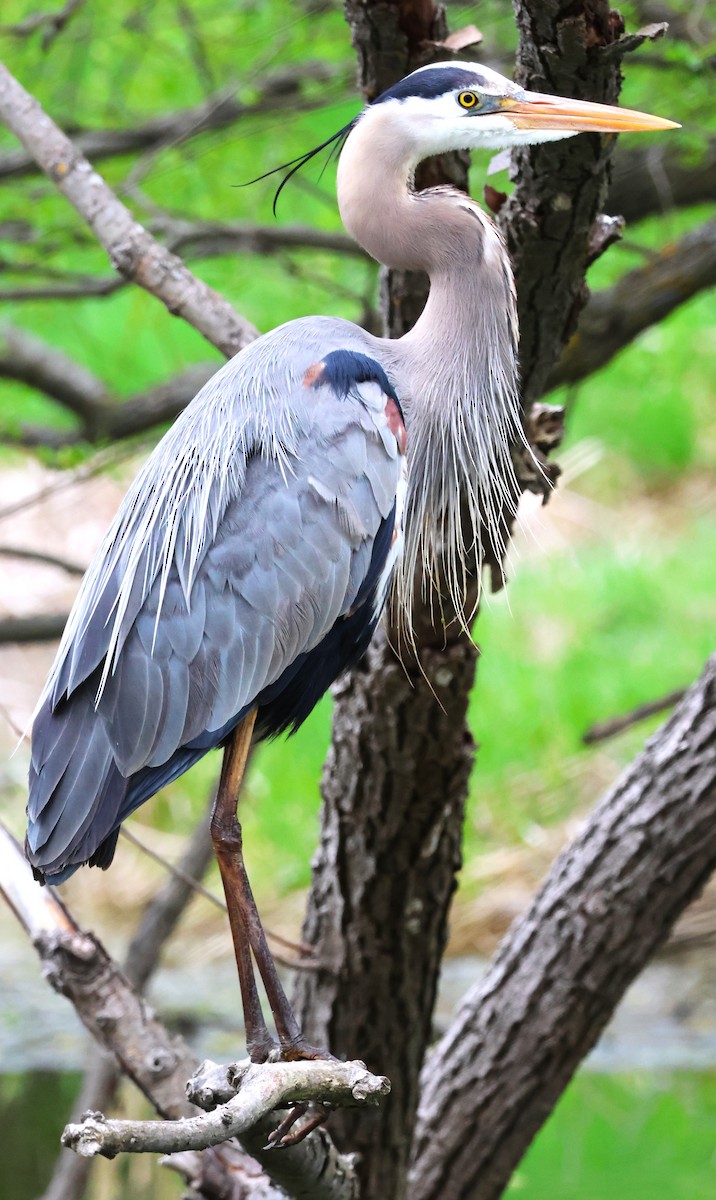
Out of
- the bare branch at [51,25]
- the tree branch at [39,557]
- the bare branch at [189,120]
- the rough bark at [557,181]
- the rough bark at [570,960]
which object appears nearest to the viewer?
the rough bark at [557,181]

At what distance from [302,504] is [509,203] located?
1.99 feet

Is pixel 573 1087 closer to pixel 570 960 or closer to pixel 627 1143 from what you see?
pixel 627 1143

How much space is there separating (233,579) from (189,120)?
7.76ft

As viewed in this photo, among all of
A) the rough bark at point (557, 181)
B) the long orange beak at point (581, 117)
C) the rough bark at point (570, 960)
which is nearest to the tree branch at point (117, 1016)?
the rough bark at point (570, 960)

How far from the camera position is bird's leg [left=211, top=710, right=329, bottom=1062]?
2113 millimetres

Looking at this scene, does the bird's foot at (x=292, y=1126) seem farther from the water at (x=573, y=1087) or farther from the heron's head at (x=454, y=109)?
the water at (x=573, y=1087)

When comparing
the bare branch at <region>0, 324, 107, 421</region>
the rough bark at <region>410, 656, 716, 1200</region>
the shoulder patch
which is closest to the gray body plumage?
the shoulder patch

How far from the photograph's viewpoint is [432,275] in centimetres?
244

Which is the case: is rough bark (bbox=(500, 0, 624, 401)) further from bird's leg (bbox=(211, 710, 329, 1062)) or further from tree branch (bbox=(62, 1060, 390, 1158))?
tree branch (bbox=(62, 1060, 390, 1158))

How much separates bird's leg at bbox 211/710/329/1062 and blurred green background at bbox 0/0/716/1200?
81cm

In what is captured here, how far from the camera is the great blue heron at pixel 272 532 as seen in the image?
219cm

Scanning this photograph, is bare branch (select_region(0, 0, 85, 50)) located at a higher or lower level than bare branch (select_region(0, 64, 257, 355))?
higher

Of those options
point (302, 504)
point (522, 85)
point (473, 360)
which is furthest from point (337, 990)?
point (522, 85)

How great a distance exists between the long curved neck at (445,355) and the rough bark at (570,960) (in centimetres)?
70
